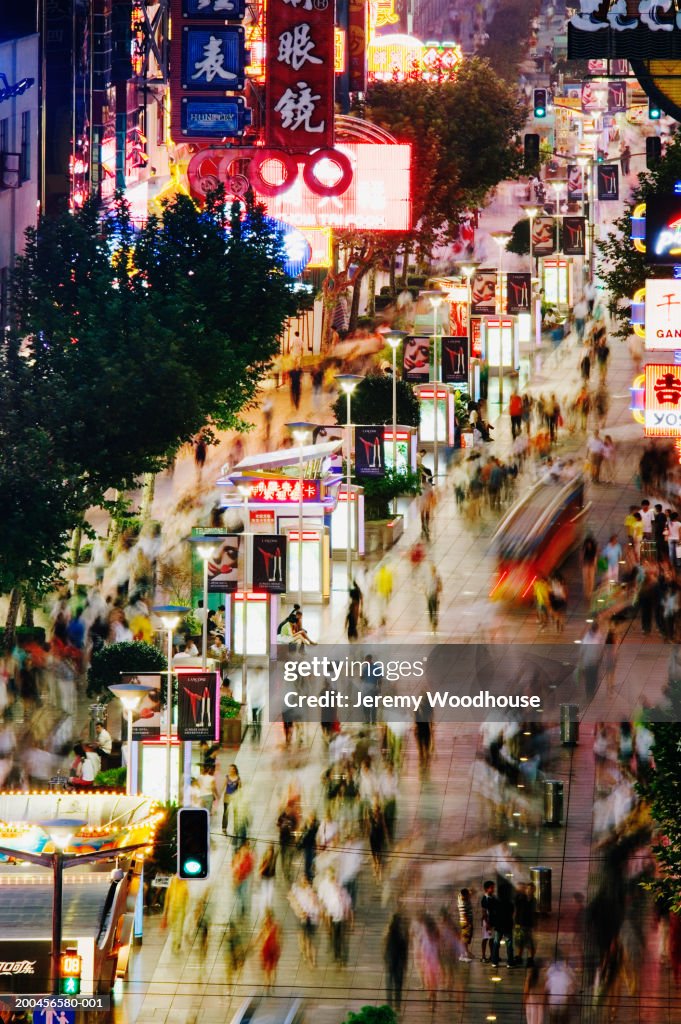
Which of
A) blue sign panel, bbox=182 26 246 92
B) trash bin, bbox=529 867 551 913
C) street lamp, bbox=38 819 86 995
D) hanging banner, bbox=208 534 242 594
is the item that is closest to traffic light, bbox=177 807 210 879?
street lamp, bbox=38 819 86 995

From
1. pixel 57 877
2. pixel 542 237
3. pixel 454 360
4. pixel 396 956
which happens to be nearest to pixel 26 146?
pixel 454 360

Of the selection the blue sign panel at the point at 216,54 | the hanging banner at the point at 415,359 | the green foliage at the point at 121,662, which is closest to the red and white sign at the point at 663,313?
the green foliage at the point at 121,662

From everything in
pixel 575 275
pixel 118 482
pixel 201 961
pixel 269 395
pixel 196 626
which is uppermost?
pixel 575 275

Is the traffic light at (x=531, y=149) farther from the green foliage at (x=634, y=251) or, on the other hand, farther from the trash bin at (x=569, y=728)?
the trash bin at (x=569, y=728)

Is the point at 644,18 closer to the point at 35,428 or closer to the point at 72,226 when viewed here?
the point at 35,428

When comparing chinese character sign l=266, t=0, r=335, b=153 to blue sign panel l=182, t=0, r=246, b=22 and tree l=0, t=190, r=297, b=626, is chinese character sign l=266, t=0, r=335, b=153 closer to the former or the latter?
blue sign panel l=182, t=0, r=246, b=22

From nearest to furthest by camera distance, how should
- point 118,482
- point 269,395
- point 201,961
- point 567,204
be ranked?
point 201,961, point 118,482, point 269,395, point 567,204

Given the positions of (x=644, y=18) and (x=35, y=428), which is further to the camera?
(x=35, y=428)

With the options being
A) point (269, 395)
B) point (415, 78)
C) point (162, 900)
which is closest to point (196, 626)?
point (162, 900)
